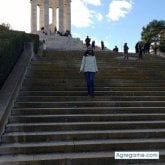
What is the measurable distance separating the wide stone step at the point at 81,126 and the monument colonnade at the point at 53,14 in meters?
41.0

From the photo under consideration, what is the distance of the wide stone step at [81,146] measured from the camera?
30.3ft

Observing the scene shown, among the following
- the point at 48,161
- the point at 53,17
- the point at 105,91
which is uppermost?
the point at 53,17

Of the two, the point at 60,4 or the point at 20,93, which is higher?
the point at 60,4

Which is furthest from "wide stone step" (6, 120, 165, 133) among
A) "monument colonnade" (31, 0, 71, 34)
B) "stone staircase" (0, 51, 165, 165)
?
"monument colonnade" (31, 0, 71, 34)

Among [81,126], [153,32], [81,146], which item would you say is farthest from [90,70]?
[153,32]

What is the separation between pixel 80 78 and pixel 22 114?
441 cm

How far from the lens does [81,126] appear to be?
10523 millimetres

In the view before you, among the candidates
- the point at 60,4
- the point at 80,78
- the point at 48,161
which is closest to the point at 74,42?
the point at 60,4

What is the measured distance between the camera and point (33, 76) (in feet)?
49.5

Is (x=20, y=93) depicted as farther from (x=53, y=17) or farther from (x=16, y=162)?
(x=53, y=17)

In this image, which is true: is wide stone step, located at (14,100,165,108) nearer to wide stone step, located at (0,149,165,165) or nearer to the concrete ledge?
the concrete ledge

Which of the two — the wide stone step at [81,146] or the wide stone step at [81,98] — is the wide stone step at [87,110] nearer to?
the wide stone step at [81,98]

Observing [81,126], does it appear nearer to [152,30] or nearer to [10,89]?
[10,89]

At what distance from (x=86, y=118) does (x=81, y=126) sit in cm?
63
